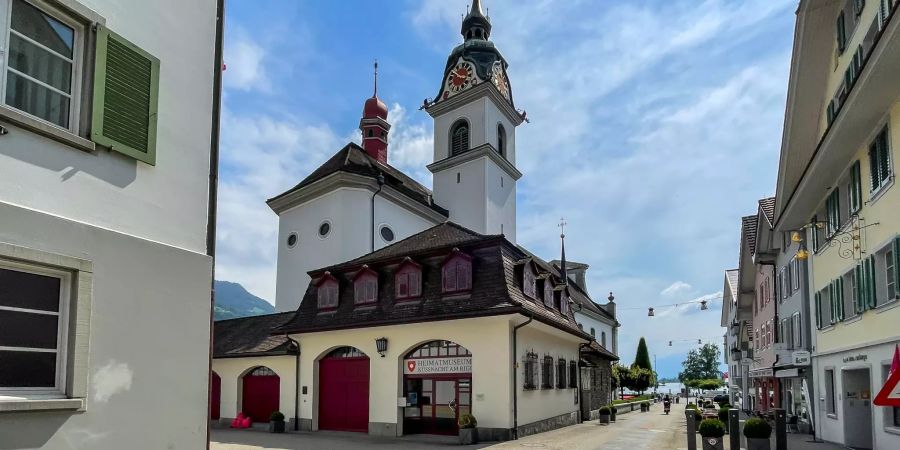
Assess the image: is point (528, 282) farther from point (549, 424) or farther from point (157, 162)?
point (157, 162)

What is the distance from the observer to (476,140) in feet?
130

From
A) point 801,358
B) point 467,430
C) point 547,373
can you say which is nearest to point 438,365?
point 467,430

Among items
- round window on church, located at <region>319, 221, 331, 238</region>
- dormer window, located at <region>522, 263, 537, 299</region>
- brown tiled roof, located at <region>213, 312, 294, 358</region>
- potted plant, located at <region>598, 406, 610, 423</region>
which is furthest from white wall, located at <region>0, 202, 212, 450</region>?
round window on church, located at <region>319, 221, 331, 238</region>

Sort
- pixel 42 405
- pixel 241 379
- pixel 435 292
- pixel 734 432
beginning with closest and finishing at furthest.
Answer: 1. pixel 42 405
2. pixel 734 432
3. pixel 435 292
4. pixel 241 379

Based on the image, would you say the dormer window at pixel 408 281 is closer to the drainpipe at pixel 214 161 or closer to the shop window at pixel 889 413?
the shop window at pixel 889 413

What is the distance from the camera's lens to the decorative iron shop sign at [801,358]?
65.7ft

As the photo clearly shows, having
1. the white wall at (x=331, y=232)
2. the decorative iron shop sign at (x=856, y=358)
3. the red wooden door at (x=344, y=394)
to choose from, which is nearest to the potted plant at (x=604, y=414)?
the red wooden door at (x=344, y=394)

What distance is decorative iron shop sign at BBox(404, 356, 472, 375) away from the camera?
18.4m

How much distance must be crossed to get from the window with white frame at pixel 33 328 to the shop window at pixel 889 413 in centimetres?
1447

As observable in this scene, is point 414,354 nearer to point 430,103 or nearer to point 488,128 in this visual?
point 488,128

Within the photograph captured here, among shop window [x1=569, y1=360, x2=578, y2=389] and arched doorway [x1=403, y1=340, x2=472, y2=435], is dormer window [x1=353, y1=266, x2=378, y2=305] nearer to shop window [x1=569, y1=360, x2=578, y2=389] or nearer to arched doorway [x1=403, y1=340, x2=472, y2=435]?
arched doorway [x1=403, y1=340, x2=472, y2=435]

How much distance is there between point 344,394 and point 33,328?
16.5 meters

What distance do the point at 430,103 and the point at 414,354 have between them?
25878mm

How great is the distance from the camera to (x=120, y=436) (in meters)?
5.55
